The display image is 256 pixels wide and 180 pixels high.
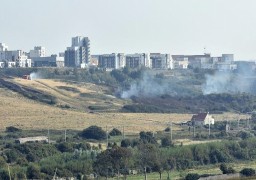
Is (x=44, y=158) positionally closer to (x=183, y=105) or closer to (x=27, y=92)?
(x=27, y=92)

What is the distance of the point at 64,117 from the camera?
336ft

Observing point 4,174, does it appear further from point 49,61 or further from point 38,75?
point 49,61

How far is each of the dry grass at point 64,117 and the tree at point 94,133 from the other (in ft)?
22.6

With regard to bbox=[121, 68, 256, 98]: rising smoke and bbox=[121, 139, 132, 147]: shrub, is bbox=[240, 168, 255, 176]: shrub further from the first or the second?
bbox=[121, 68, 256, 98]: rising smoke

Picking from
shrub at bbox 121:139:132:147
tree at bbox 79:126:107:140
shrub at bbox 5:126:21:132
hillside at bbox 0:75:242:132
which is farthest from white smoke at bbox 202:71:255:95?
shrub at bbox 121:139:132:147

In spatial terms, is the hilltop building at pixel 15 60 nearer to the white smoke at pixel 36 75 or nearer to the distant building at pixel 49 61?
the distant building at pixel 49 61

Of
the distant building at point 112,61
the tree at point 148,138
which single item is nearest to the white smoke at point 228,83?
the distant building at point 112,61

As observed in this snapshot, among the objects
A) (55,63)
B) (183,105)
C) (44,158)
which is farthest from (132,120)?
(55,63)

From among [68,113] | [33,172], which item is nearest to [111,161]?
[33,172]

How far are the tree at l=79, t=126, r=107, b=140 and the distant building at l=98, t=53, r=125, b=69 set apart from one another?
100882mm

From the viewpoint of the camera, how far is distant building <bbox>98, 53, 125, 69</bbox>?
629 feet

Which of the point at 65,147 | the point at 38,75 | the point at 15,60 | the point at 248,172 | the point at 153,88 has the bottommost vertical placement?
the point at 248,172

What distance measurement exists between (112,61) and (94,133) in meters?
104

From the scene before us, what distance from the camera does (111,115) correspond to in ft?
356
